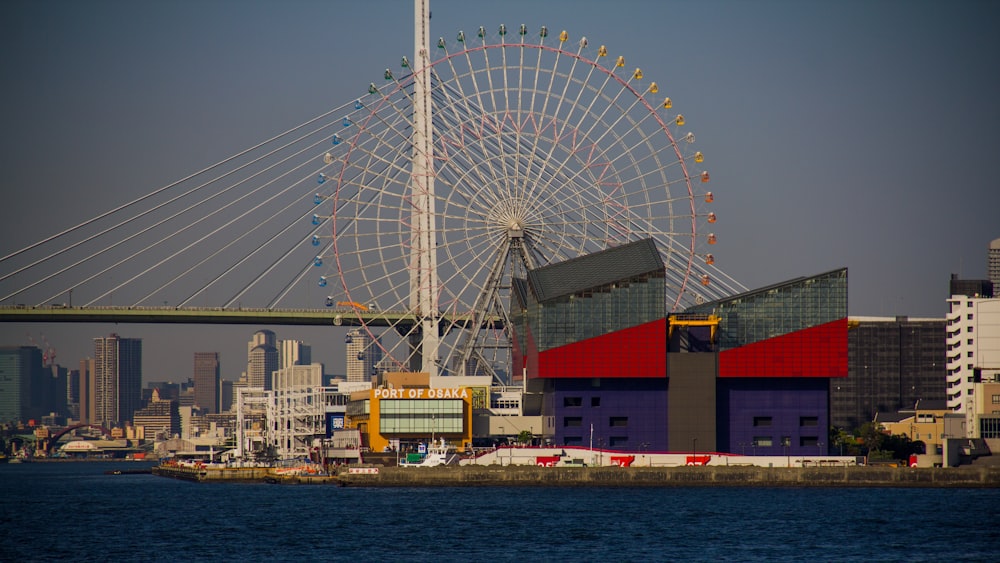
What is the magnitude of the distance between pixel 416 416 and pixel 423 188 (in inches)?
1048

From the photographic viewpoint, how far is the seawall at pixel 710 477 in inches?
5832

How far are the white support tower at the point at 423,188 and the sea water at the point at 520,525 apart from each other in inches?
986

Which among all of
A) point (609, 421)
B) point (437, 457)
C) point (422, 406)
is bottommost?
point (437, 457)

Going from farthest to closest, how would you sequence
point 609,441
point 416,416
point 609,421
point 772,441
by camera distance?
point 416,416, point 772,441, point 609,421, point 609,441

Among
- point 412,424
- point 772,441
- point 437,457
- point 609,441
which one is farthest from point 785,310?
point 412,424

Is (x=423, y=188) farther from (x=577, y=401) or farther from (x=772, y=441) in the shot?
(x=772, y=441)

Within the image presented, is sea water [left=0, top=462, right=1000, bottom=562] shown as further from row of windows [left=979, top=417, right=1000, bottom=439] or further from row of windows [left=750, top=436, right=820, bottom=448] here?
row of windows [left=979, top=417, right=1000, bottom=439]

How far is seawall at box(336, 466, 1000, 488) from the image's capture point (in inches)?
5832

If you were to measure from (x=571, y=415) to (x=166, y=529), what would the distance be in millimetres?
58280

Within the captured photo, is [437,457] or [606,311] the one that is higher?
[606,311]

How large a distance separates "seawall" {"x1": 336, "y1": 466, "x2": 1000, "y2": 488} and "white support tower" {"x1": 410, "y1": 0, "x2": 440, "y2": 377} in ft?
73.5

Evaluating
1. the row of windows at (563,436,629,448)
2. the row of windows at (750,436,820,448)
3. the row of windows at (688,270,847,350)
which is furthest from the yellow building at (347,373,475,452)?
the row of windows at (750,436,820,448)

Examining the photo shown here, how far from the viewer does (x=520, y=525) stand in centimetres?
11006

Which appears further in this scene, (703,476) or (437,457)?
(437,457)
